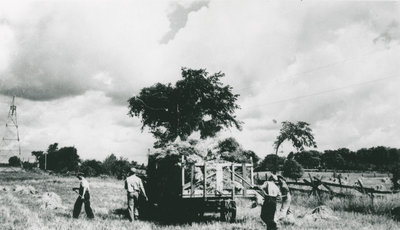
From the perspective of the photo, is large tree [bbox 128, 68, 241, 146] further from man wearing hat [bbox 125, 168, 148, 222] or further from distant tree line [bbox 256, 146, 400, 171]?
distant tree line [bbox 256, 146, 400, 171]

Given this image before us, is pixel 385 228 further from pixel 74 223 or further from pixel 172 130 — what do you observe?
pixel 172 130

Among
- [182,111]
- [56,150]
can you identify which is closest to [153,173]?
[182,111]

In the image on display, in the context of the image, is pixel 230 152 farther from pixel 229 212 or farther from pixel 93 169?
pixel 93 169

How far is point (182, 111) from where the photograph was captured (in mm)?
43344

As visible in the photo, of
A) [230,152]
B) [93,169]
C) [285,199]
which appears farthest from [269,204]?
[93,169]

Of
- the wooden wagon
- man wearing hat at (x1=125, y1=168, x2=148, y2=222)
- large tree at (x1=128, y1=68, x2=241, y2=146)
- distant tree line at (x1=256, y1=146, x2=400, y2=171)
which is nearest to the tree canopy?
the wooden wagon

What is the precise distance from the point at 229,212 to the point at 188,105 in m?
30.9

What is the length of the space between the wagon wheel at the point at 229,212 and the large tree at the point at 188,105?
2970 cm

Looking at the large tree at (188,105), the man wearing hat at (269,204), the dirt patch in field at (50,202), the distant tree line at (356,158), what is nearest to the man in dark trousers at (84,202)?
the dirt patch in field at (50,202)

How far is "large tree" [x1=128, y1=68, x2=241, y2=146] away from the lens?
4291 cm

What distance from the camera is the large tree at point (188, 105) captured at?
4291 centimetres

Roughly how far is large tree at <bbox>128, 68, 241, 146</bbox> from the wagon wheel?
1169 inches

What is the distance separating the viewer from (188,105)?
42812 millimetres

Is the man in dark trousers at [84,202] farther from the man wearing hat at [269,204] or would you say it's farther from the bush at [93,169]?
the bush at [93,169]
